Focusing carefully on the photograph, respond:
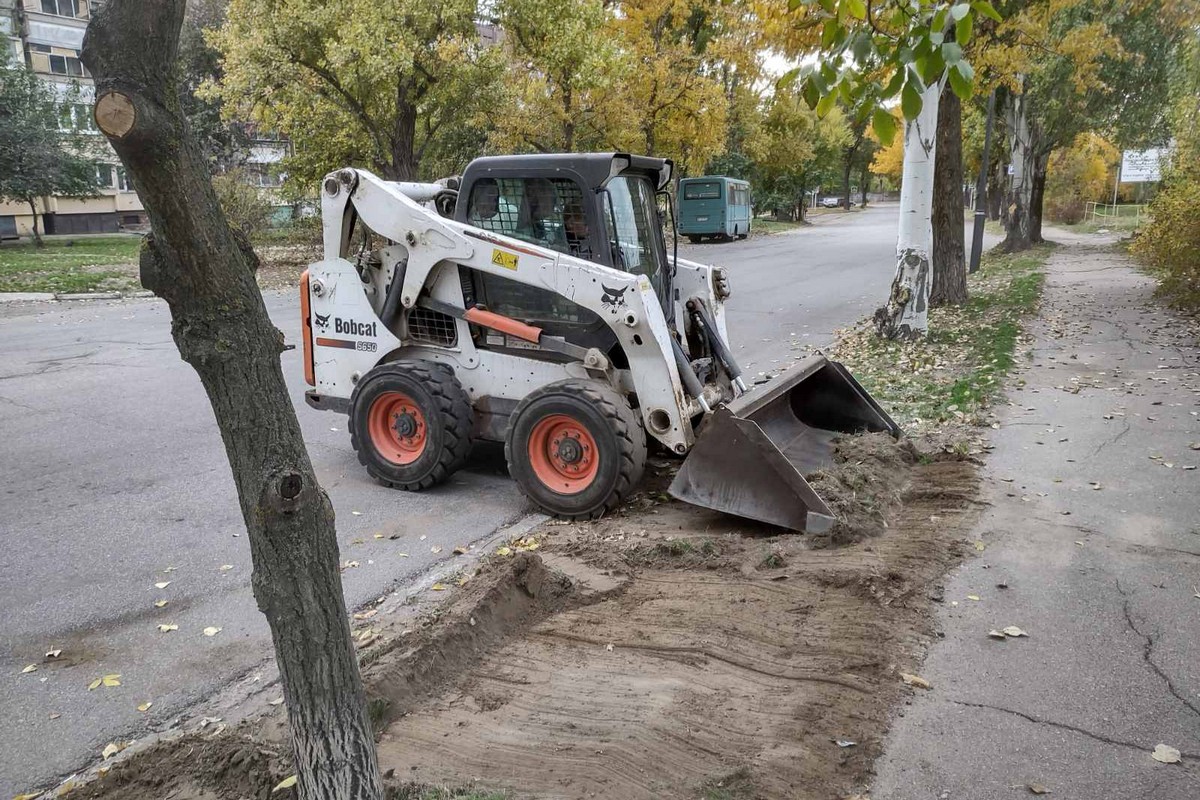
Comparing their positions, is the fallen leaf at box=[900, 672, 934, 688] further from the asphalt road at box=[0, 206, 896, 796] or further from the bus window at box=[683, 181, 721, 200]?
the bus window at box=[683, 181, 721, 200]

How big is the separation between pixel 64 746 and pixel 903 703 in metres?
3.42

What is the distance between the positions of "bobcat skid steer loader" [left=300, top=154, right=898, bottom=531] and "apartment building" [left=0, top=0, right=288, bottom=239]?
2956 cm

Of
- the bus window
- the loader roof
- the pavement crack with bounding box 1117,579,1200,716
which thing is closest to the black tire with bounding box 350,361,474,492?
the loader roof

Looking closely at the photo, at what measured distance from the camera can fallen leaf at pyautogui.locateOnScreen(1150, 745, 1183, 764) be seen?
3.48m

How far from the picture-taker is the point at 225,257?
2438mm

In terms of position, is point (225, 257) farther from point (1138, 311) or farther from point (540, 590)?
point (1138, 311)

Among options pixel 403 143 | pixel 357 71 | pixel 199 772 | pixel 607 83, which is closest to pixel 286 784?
pixel 199 772

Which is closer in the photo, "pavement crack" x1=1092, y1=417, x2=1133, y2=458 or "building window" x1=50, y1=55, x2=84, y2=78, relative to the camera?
"pavement crack" x1=1092, y1=417, x2=1133, y2=458

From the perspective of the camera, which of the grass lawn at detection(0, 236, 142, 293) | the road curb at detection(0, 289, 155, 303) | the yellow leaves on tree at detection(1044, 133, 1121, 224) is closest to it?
the road curb at detection(0, 289, 155, 303)

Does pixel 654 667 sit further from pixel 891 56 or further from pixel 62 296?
pixel 62 296

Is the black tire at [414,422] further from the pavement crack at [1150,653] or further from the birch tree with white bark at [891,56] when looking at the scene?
the pavement crack at [1150,653]

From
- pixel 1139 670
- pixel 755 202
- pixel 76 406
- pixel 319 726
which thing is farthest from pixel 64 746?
pixel 755 202

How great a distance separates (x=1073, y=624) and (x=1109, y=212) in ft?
175

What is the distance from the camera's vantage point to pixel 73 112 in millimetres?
33906
